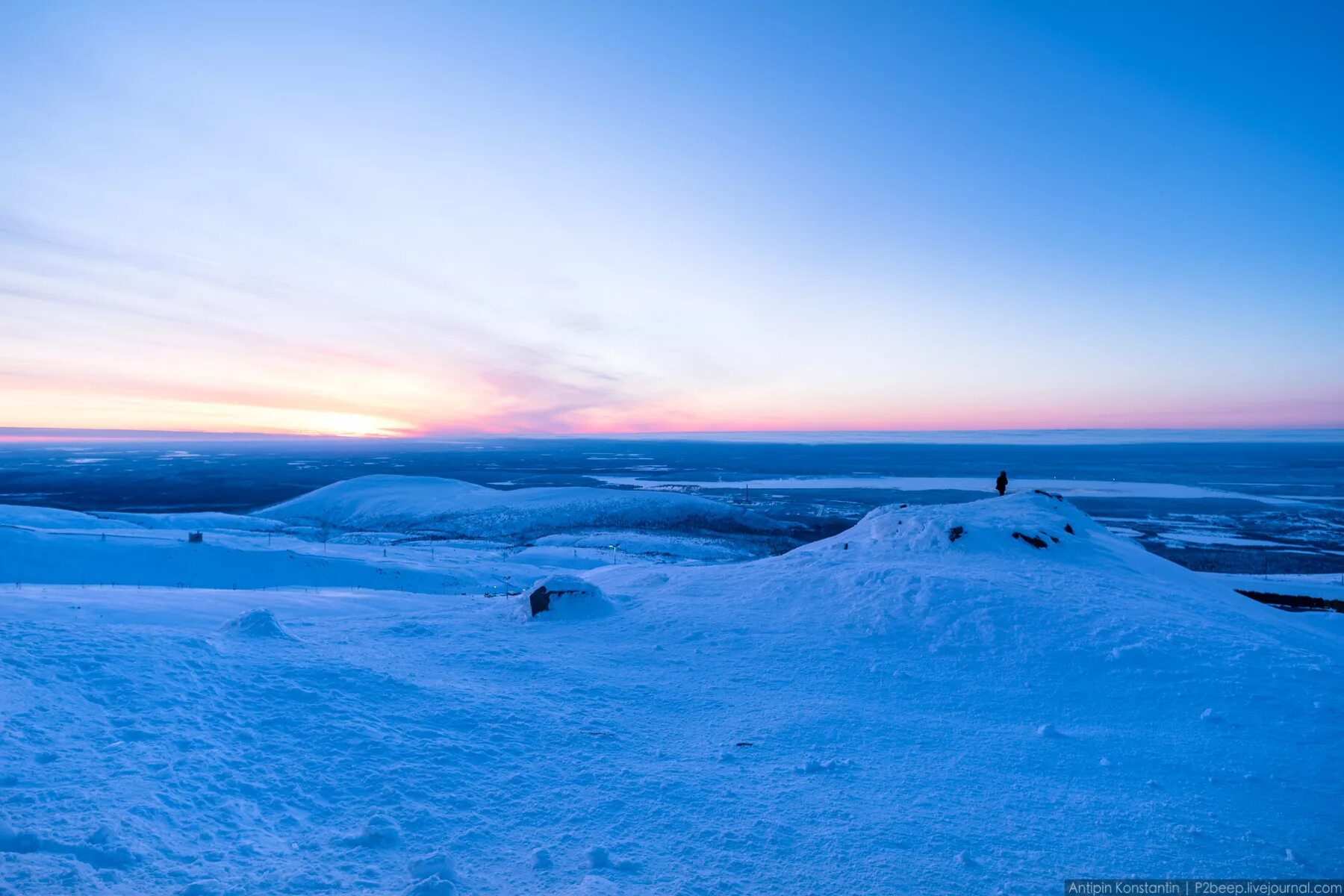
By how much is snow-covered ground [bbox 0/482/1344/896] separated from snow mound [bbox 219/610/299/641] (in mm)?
54

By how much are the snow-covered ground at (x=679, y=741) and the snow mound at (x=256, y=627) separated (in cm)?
5

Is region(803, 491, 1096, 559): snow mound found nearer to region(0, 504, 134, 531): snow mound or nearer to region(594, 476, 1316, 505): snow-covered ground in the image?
region(0, 504, 134, 531): snow mound

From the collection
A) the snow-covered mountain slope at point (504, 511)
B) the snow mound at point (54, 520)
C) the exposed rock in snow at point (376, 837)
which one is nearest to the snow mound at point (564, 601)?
the exposed rock in snow at point (376, 837)

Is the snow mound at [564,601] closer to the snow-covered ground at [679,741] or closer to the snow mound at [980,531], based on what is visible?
the snow-covered ground at [679,741]

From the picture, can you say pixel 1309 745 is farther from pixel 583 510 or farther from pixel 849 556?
pixel 583 510

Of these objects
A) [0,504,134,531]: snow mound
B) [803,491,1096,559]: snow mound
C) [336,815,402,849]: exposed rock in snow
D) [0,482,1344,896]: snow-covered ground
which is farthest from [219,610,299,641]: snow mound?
[0,504,134,531]: snow mound

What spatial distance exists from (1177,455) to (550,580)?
155428 millimetres

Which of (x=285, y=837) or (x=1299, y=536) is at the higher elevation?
(x=285, y=837)

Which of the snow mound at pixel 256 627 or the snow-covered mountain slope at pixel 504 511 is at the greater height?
the snow mound at pixel 256 627

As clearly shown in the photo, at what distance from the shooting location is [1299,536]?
128 ft

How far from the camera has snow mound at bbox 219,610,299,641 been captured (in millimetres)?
9520

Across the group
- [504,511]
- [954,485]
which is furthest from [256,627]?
[954,485]

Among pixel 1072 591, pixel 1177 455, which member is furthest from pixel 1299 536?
pixel 1177 455

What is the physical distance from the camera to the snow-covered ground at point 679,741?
5.04m
